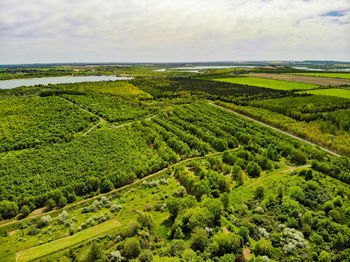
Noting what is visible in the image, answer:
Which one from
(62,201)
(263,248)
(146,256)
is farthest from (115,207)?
(263,248)

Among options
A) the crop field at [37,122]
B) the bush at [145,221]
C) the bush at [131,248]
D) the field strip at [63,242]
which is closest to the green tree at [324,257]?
the bush at [145,221]

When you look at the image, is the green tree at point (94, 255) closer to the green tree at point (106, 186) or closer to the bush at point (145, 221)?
the bush at point (145, 221)

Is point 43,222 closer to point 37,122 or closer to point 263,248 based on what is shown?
point 263,248

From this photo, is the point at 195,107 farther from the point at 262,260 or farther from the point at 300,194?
the point at 262,260

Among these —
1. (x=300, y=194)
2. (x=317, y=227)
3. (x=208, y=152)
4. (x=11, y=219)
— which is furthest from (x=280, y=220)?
(x=11, y=219)

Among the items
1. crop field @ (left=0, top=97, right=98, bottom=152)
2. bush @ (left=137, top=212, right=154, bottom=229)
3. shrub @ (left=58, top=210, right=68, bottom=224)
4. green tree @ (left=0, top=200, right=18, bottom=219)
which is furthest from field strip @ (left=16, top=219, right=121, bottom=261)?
crop field @ (left=0, top=97, right=98, bottom=152)

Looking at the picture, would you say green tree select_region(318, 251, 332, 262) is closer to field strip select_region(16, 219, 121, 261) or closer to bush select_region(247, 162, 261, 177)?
bush select_region(247, 162, 261, 177)
